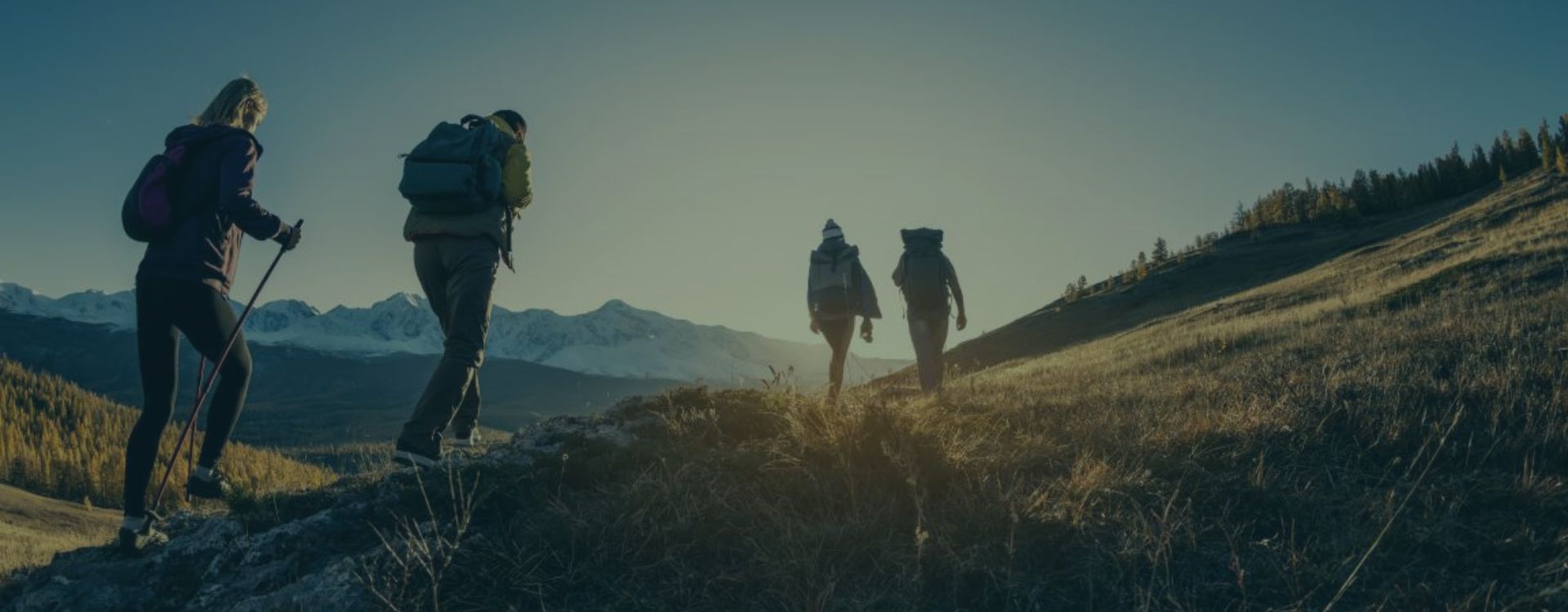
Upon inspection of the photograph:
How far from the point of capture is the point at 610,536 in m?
3.36

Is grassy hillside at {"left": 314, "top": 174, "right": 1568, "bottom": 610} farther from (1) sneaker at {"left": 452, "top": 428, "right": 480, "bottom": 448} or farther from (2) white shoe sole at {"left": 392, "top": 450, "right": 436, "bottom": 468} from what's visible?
(1) sneaker at {"left": 452, "top": 428, "right": 480, "bottom": 448}

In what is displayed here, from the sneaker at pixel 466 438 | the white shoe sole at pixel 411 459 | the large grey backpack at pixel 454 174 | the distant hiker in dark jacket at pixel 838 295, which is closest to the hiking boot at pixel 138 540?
the white shoe sole at pixel 411 459

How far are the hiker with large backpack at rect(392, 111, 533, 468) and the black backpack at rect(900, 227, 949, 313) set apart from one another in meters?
6.11

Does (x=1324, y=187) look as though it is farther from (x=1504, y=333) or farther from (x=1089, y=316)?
(x=1504, y=333)

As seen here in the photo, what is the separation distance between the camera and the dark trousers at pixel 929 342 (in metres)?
10.4

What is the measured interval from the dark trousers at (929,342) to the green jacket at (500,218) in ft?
20.5

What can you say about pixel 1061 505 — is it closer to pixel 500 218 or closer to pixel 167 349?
pixel 500 218

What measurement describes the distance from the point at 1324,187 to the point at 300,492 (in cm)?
12161

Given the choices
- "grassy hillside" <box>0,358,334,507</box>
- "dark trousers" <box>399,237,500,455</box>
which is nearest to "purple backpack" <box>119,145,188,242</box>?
"dark trousers" <box>399,237,500,455</box>

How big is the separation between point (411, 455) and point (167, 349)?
4.93 feet

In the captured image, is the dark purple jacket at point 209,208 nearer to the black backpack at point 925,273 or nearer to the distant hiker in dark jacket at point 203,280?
the distant hiker in dark jacket at point 203,280

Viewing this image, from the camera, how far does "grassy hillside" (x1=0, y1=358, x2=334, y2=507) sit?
306 ft

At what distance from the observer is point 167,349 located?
4.52 m

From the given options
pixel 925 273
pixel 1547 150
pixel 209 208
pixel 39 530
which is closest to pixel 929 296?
pixel 925 273
